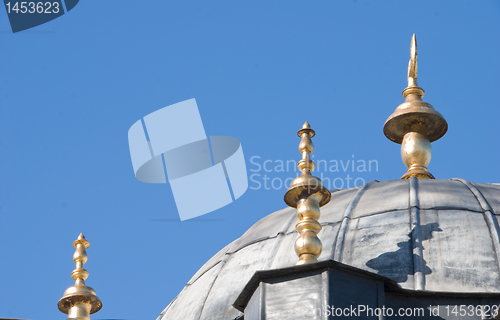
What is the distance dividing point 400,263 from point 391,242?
0.98 metres

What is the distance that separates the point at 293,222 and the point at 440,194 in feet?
10.9

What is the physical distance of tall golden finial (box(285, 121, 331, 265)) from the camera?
1858cm

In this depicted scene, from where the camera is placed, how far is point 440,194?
77.6 ft

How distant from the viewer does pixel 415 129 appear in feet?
91.6

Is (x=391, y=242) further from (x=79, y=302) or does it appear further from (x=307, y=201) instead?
(x=79, y=302)

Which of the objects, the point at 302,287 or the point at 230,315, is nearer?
the point at 302,287

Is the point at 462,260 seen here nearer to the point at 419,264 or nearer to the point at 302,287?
the point at 419,264

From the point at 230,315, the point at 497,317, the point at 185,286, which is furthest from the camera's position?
the point at 185,286

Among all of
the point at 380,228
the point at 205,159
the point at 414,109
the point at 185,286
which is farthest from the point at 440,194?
the point at 205,159

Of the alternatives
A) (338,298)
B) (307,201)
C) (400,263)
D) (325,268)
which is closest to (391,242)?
(400,263)

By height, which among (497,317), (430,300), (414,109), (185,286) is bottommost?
(497,317)

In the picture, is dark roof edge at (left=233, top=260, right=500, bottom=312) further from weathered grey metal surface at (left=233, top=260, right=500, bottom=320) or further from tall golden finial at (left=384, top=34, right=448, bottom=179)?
tall golden finial at (left=384, top=34, right=448, bottom=179)

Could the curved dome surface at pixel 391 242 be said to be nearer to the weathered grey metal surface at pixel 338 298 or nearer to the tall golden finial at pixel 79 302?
the weathered grey metal surface at pixel 338 298

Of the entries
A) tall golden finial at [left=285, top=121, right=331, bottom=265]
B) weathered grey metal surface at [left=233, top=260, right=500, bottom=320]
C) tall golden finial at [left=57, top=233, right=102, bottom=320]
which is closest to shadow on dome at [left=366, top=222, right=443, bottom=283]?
weathered grey metal surface at [left=233, top=260, right=500, bottom=320]
